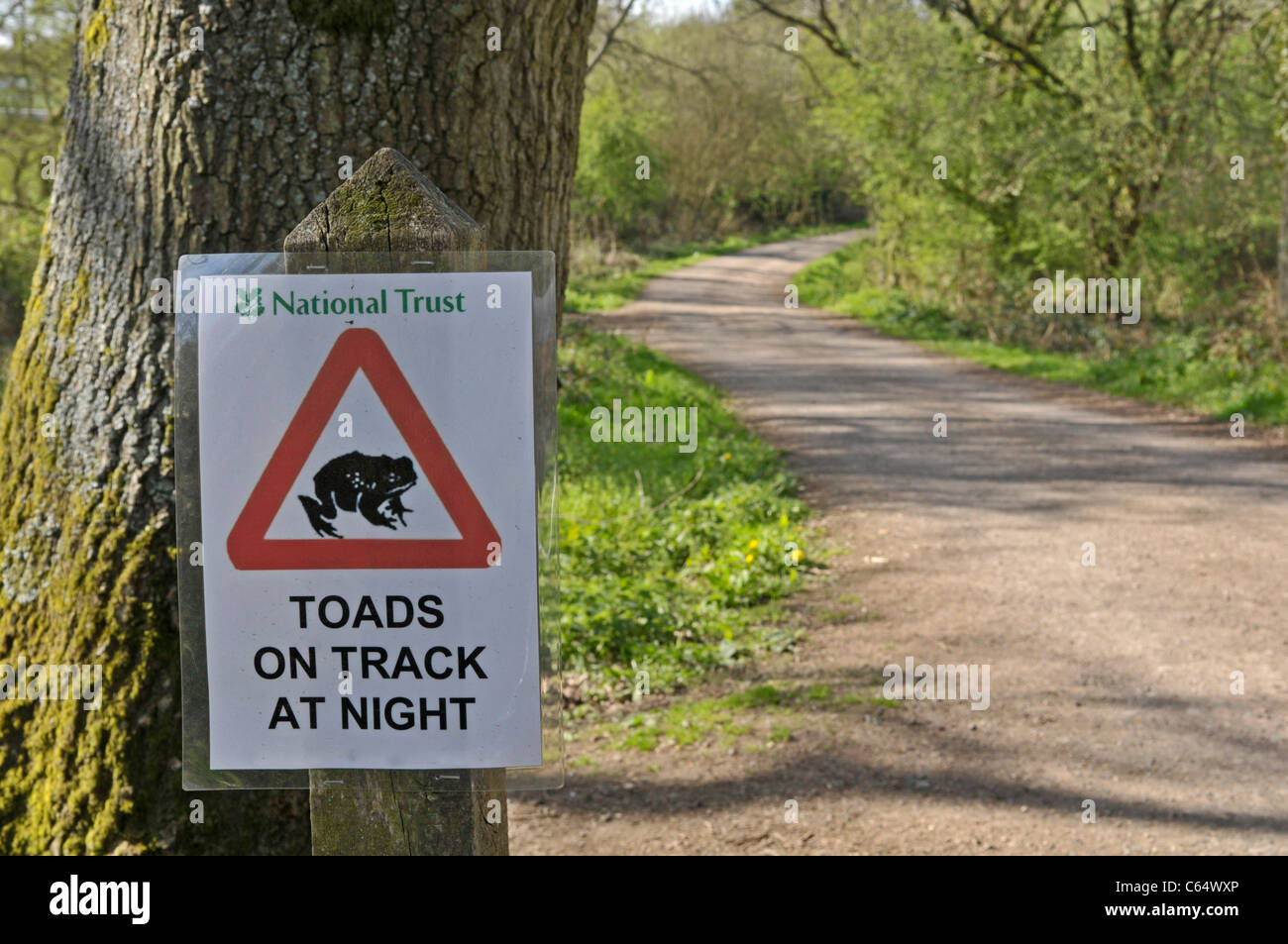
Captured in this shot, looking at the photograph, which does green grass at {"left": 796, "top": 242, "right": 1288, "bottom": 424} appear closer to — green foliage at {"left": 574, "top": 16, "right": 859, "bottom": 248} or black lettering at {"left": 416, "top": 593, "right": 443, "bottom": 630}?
green foliage at {"left": 574, "top": 16, "right": 859, "bottom": 248}

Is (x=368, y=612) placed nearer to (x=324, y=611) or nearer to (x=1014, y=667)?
(x=324, y=611)

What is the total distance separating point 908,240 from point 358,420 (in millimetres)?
20140

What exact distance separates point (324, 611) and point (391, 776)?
0.96ft

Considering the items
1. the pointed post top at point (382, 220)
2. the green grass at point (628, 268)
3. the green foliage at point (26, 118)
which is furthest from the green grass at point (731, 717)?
the green foliage at point (26, 118)

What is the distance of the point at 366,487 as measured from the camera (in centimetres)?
188

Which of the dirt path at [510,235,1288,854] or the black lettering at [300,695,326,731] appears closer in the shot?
the black lettering at [300,695,326,731]

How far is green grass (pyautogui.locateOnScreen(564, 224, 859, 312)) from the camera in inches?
866

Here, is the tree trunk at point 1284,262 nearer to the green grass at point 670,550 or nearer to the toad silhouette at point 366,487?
the green grass at point 670,550

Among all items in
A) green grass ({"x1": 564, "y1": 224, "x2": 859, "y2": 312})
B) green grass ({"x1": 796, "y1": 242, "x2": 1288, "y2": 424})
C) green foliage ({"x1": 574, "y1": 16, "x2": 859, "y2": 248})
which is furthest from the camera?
green foliage ({"x1": 574, "y1": 16, "x2": 859, "y2": 248})

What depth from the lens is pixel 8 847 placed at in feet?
10.1

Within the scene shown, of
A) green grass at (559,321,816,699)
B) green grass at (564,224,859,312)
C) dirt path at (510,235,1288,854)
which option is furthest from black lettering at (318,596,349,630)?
green grass at (564,224,859,312)

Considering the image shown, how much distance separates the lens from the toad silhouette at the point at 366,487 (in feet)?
6.15

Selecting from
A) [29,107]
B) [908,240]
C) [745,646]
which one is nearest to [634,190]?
[908,240]

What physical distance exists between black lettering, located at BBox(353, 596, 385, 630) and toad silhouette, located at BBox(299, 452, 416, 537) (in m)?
0.12
